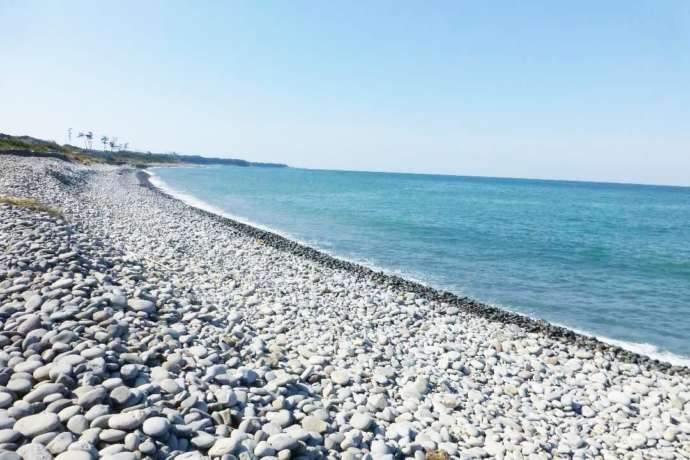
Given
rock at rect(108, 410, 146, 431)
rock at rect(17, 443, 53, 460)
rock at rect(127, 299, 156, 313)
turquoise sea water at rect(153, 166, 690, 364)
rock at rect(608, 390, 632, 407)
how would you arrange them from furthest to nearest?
turquoise sea water at rect(153, 166, 690, 364) → rock at rect(608, 390, 632, 407) → rock at rect(127, 299, 156, 313) → rock at rect(108, 410, 146, 431) → rock at rect(17, 443, 53, 460)

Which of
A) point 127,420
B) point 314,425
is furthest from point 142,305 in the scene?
point 314,425

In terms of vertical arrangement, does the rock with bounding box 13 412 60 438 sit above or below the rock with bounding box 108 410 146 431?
above

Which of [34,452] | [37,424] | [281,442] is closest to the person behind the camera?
[34,452]

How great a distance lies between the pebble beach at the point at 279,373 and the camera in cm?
432

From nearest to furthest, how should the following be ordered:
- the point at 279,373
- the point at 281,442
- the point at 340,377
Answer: the point at 281,442 → the point at 279,373 → the point at 340,377

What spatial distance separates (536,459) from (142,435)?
210 inches

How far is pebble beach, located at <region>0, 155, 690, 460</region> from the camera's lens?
4.32 metres

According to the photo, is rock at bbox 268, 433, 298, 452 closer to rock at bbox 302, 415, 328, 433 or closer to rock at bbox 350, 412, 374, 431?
rock at bbox 302, 415, 328, 433

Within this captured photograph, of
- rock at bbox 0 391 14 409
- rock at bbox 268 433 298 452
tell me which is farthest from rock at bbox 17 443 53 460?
rock at bbox 268 433 298 452

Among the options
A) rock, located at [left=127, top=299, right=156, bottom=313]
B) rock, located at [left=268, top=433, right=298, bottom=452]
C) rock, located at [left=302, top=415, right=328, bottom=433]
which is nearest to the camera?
rock, located at [left=268, top=433, right=298, bottom=452]

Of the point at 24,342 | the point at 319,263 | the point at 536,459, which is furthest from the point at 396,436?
the point at 319,263

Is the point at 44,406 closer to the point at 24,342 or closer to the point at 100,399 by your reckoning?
the point at 100,399

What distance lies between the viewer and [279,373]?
6.78 m

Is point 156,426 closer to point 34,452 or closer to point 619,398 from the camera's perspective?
point 34,452
